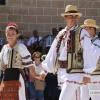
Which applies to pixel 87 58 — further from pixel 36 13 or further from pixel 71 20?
pixel 36 13

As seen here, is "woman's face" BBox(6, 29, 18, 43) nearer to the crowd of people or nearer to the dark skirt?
the crowd of people

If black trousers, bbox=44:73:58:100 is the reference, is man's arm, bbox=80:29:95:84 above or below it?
above

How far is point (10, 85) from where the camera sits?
605cm

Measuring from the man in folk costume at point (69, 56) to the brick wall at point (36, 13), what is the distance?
774 centimetres

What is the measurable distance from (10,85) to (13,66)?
29cm

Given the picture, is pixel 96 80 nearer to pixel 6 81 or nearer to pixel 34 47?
pixel 6 81

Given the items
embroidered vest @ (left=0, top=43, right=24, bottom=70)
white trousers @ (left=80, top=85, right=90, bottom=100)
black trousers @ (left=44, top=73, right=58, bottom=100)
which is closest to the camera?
embroidered vest @ (left=0, top=43, right=24, bottom=70)

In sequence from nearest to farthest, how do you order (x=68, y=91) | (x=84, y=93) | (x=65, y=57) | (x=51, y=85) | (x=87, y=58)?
(x=87, y=58)
(x=68, y=91)
(x=65, y=57)
(x=84, y=93)
(x=51, y=85)

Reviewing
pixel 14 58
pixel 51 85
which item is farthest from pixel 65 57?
pixel 51 85

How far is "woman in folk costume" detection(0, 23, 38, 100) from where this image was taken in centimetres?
603

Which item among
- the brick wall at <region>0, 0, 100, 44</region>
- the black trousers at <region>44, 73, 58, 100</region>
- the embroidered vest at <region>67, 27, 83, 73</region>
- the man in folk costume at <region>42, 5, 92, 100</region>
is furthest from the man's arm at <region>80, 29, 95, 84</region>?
the brick wall at <region>0, 0, 100, 44</region>

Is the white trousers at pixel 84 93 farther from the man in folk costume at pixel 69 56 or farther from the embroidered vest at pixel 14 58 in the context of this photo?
the embroidered vest at pixel 14 58

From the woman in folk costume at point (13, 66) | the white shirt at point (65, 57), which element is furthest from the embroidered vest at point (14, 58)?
the white shirt at point (65, 57)

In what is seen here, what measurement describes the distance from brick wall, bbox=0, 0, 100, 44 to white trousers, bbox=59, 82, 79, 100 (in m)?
8.14
